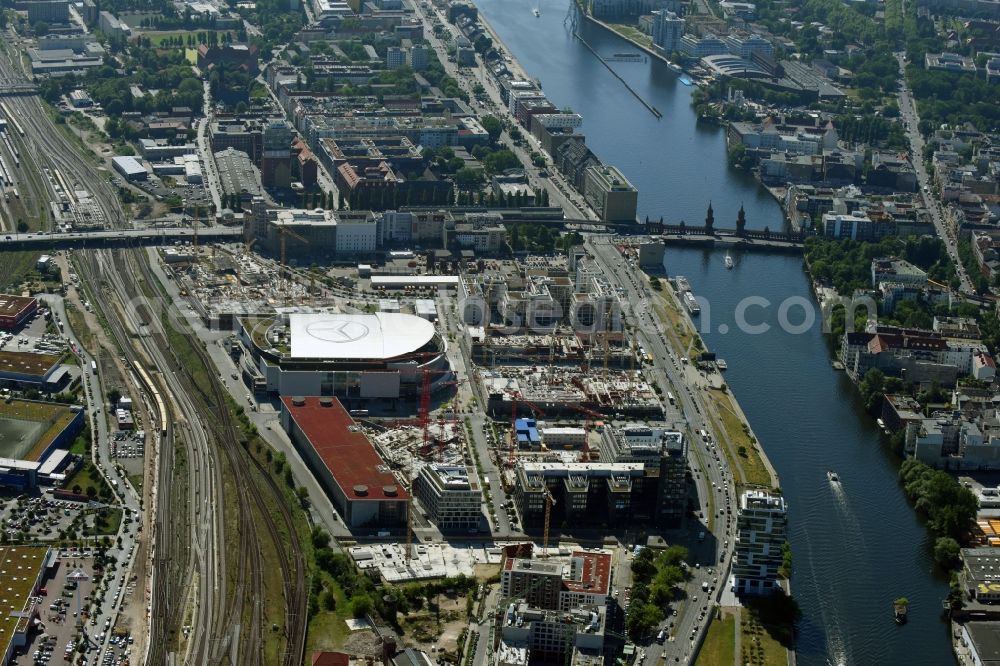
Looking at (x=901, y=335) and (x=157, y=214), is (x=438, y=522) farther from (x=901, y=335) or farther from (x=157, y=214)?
(x=157, y=214)

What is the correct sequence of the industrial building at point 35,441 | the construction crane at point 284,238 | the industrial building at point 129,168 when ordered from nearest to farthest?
the industrial building at point 35,441
the construction crane at point 284,238
the industrial building at point 129,168

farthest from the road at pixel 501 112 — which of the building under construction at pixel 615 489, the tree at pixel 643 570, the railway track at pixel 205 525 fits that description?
the tree at pixel 643 570

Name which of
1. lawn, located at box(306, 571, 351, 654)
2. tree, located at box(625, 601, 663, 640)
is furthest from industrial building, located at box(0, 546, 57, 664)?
tree, located at box(625, 601, 663, 640)

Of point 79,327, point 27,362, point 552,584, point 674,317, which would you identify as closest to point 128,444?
point 27,362

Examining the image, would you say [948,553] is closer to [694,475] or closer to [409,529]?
[694,475]

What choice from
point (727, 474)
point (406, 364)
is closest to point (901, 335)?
point (727, 474)

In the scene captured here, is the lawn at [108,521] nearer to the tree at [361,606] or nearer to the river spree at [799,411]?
the tree at [361,606]

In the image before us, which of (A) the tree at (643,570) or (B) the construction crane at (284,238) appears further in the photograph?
(B) the construction crane at (284,238)
